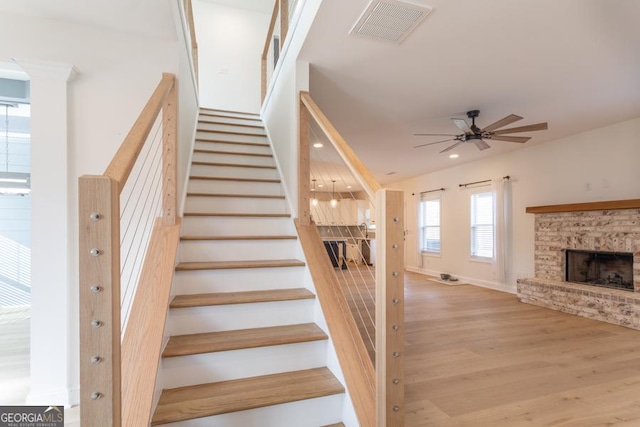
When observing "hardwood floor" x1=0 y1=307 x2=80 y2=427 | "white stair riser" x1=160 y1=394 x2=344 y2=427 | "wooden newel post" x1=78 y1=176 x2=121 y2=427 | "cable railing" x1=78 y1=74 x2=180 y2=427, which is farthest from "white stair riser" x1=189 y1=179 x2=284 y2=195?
"wooden newel post" x1=78 y1=176 x2=121 y2=427

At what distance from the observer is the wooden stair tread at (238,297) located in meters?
1.86

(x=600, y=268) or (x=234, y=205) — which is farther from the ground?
(x=234, y=205)

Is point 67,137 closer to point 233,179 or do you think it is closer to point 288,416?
point 233,179

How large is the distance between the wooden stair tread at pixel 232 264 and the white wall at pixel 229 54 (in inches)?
205

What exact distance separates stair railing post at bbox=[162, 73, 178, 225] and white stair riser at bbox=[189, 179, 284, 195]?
845mm

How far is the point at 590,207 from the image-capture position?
4191 mm

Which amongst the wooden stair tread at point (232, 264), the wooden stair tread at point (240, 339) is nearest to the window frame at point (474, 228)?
the wooden stair tread at point (232, 264)

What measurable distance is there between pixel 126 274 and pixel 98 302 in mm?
1601

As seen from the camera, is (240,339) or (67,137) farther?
(67,137)

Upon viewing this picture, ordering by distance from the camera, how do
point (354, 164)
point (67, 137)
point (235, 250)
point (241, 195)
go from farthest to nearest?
point (241, 195)
point (235, 250)
point (67, 137)
point (354, 164)

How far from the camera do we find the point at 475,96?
330 centimetres

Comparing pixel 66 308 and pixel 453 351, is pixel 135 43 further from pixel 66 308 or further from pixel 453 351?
pixel 453 351

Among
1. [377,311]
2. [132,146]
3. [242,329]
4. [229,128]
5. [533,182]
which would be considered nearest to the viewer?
[132,146]

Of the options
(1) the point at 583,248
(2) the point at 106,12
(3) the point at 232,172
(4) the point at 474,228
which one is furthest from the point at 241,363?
(4) the point at 474,228
